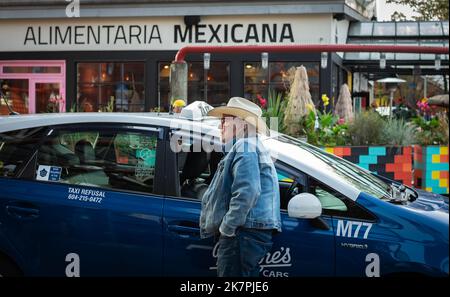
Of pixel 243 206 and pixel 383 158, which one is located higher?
pixel 383 158

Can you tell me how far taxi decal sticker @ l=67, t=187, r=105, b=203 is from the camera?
4.09 m

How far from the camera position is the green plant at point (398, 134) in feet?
30.3

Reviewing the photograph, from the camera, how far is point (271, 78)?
663 inches

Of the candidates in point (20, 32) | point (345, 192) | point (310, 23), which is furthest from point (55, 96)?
point (345, 192)

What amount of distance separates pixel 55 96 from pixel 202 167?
14090 millimetres

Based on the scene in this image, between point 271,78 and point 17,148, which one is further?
point 271,78

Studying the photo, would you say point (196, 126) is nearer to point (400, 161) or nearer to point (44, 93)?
point (400, 161)

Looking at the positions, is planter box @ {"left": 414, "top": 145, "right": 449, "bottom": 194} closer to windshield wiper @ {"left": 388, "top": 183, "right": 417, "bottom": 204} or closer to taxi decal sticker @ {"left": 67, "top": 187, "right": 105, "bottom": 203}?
windshield wiper @ {"left": 388, "top": 183, "right": 417, "bottom": 204}

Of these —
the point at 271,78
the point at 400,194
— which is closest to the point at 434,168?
the point at 400,194

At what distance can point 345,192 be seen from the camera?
3955mm

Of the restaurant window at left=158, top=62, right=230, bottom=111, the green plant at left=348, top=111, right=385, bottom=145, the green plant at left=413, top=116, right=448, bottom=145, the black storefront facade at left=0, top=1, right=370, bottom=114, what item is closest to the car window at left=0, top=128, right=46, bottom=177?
the green plant at left=348, top=111, right=385, bottom=145

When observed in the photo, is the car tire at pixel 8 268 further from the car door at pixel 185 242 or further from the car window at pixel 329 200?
the car window at pixel 329 200

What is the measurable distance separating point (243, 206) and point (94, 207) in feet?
3.60

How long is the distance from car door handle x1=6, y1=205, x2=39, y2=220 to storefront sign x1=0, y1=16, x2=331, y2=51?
1328 centimetres
